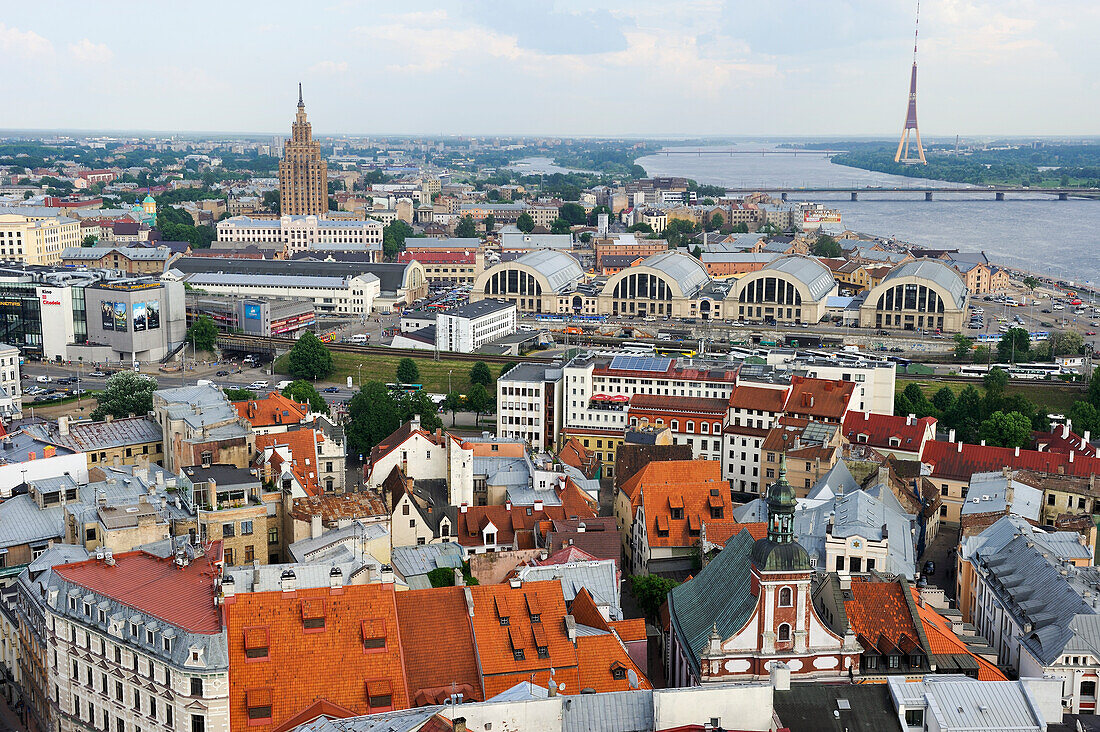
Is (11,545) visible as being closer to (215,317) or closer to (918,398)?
(918,398)

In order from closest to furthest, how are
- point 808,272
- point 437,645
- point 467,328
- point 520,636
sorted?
point 437,645, point 520,636, point 467,328, point 808,272

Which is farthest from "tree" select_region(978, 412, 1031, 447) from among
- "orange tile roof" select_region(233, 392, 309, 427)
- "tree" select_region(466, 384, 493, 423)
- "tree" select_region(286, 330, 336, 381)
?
"tree" select_region(286, 330, 336, 381)

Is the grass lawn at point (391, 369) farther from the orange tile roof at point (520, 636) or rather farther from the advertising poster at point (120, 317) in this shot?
the orange tile roof at point (520, 636)

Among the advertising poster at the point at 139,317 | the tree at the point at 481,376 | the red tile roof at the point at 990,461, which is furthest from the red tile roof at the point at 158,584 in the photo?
the advertising poster at the point at 139,317

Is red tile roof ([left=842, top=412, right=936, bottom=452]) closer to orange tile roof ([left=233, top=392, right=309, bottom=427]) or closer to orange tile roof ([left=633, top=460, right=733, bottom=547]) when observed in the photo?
orange tile roof ([left=633, top=460, right=733, bottom=547])

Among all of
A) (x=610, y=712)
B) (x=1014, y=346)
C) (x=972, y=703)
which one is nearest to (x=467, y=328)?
(x=1014, y=346)

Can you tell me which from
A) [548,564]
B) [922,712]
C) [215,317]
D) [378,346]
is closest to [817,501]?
[548,564]

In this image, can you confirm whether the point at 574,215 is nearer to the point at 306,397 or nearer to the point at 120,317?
the point at 120,317
